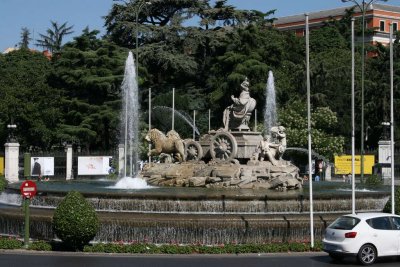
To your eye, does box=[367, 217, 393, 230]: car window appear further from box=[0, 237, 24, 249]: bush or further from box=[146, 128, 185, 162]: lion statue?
box=[146, 128, 185, 162]: lion statue

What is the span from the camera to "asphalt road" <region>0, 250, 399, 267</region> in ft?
60.9

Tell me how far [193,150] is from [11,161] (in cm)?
2179

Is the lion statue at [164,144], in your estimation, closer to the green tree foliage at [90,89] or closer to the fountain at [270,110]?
the fountain at [270,110]

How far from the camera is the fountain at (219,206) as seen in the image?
74.1 ft

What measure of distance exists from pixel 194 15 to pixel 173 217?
159 ft

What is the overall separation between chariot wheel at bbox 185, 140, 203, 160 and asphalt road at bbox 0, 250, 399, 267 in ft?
46.5

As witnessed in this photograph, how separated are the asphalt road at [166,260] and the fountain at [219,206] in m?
2.03

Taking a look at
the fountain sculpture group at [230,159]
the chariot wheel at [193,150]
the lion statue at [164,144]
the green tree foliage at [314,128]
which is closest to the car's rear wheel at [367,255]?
the fountain sculpture group at [230,159]

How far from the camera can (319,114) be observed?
5944cm

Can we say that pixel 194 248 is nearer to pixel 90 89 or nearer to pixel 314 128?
pixel 314 128

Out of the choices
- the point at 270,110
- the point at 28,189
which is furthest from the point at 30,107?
the point at 28,189

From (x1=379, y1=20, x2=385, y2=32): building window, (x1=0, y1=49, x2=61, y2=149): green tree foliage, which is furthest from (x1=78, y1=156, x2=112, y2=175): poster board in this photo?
(x1=379, y1=20, x2=385, y2=32): building window

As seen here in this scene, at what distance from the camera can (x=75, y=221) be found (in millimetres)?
20641

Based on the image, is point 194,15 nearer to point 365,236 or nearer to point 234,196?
point 234,196
